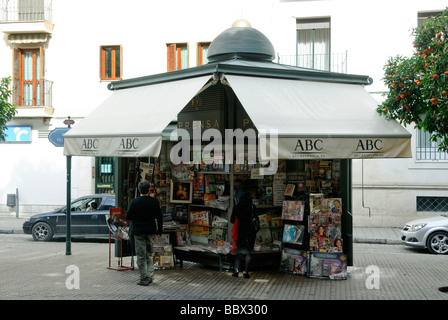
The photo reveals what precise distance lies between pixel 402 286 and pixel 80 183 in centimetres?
1601

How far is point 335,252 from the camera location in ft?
31.6

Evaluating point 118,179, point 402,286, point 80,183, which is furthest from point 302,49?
point 402,286

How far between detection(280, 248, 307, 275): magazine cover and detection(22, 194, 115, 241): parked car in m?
6.99

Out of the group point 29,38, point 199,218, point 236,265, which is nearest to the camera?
point 236,265

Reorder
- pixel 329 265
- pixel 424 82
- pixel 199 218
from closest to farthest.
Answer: pixel 424 82
pixel 329 265
pixel 199 218

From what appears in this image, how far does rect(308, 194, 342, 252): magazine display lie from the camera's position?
970cm

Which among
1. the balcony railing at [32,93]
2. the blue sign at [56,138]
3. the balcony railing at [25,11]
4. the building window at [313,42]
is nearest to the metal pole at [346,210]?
the blue sign at [56,138]

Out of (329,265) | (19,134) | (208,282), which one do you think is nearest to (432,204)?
(329,265)

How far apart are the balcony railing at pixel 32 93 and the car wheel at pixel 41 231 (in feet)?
25.7

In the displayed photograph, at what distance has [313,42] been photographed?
2056 cm

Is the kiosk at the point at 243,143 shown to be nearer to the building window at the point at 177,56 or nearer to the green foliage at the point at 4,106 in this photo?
the green foliage at the point at 4,106

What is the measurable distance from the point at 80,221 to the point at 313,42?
10.9m

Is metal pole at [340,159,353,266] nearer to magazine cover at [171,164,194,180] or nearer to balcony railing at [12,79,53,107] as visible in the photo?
magazine cover at [171,164,194,180]

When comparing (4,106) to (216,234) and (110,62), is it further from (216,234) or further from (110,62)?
(216,234)
